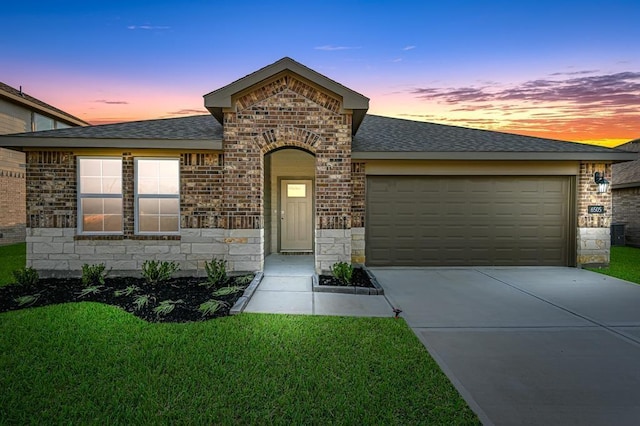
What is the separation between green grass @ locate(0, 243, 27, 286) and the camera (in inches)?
324

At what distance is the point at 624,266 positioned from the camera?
1009 centimetres

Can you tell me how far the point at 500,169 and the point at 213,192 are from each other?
8.04 m

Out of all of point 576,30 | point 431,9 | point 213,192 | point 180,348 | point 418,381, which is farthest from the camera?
point 431,9

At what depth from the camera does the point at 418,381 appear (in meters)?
3.41

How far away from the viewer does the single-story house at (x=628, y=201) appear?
1516 cm

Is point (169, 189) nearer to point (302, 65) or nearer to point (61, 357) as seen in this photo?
point (302, 65)

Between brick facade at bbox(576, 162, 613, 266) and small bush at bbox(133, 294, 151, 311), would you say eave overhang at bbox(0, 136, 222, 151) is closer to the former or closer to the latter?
small bush at bbox(133, 294, 151, 311)

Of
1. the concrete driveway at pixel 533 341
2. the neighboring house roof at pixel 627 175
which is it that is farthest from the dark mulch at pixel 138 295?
the neighboring house roof at pixel 627 175

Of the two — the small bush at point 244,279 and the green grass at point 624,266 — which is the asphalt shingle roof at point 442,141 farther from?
the small bush at point 244,279

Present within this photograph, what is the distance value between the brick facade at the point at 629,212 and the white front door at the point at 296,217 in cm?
1505

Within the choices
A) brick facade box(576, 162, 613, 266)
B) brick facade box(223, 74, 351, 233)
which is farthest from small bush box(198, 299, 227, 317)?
brick facade box(576, 162, 613, 266)

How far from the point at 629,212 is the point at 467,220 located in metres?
11.8

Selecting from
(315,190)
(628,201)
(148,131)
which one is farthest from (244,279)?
(628,201)

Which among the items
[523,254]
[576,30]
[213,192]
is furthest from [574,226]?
[213,192]
